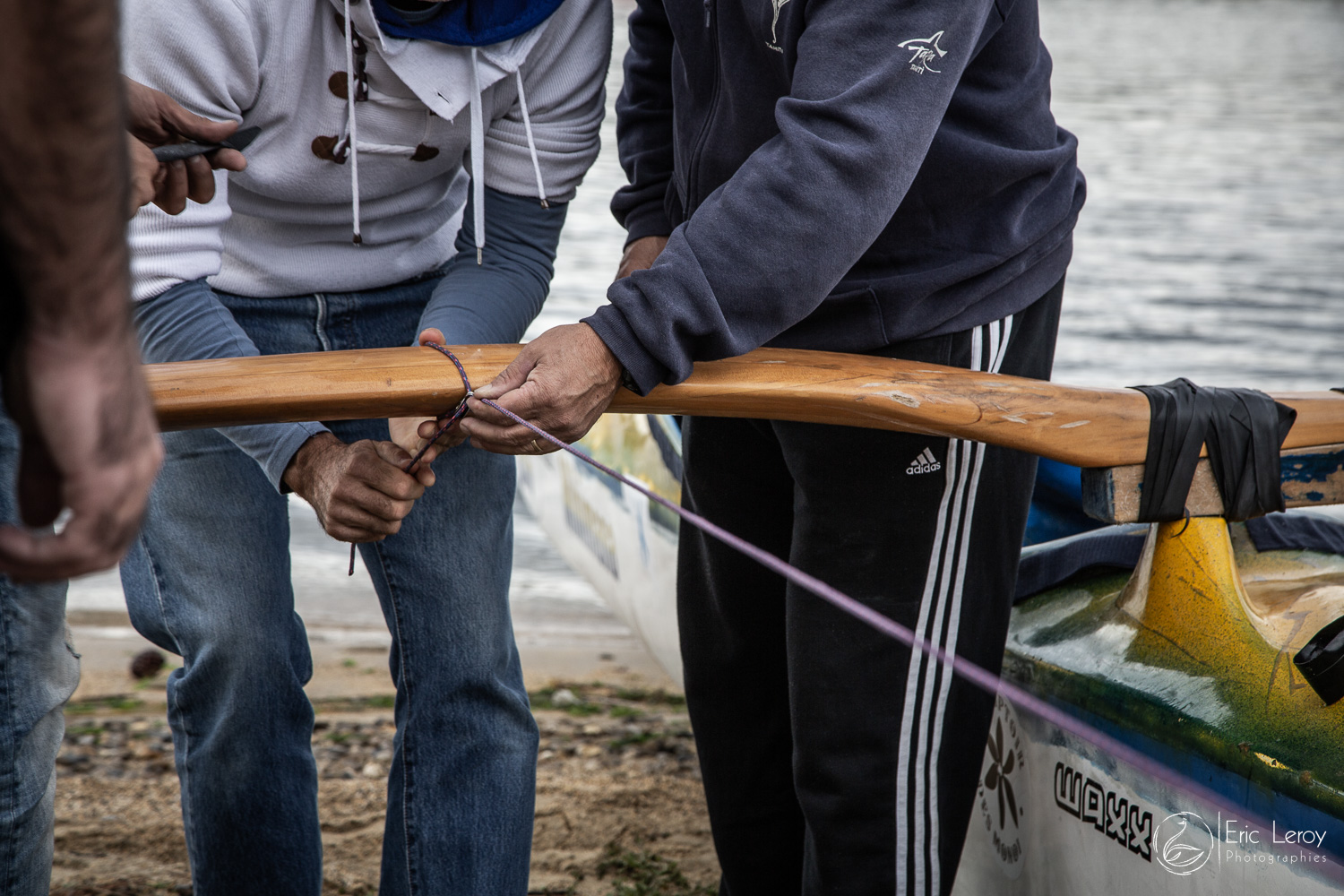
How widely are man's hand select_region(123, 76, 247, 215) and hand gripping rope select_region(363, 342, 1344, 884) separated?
0.35 meters

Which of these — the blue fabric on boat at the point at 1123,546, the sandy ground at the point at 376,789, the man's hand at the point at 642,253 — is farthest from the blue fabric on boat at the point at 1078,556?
the sandy ground at the point at 376,789

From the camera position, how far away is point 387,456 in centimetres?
153

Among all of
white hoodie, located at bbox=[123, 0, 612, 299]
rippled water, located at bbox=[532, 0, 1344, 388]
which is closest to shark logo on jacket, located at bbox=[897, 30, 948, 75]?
white hoodie, located at bbox=[123, 0, 612, 299]

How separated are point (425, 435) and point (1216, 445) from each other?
115 centimetres

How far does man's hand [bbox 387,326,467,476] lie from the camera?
1479 millimetres

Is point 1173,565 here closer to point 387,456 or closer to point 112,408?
point 387,456

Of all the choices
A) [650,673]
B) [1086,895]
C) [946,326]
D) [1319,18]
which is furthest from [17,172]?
[1319,18]

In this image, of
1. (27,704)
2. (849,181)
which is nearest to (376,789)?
(27,704)

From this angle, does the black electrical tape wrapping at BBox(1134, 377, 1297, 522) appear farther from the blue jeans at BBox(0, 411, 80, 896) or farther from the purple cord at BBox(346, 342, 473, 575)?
the blue jeans at BBox(0, 411, 80, 896)

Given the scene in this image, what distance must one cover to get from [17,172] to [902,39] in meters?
1.00

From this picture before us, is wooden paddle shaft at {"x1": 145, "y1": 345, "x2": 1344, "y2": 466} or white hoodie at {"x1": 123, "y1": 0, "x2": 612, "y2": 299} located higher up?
white hoodie at {"x1": 123, "y1": 0, "x2": 612, "y2": 299}

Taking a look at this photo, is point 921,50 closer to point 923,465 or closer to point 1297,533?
point 923,465

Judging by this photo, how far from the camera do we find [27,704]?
154 cm

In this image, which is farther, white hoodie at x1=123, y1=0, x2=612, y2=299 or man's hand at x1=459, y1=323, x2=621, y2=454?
white hoodie at x1=123, y1=0, x2=612, y2=299
